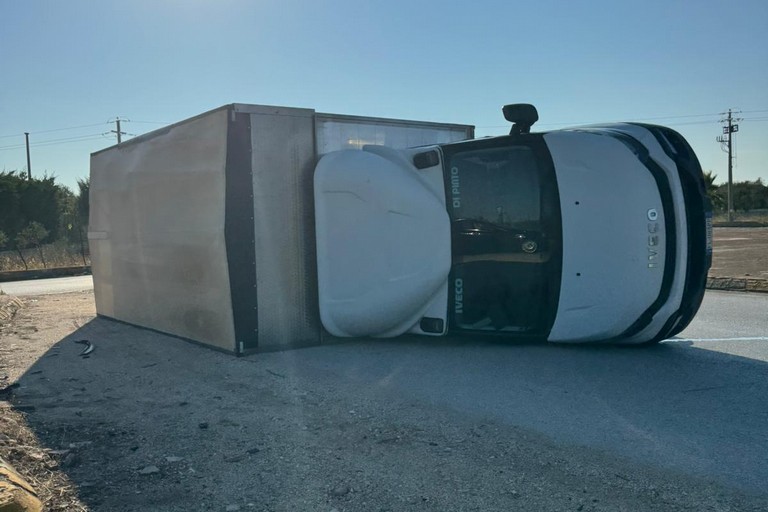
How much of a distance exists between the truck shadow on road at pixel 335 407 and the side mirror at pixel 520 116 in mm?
2350

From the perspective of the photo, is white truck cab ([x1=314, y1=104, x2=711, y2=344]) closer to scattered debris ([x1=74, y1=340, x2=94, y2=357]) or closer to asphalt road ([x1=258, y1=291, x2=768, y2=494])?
asphalt road ([x1=258, y1=291, x2=768, y2=494])

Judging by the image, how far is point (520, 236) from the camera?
6.46 meters

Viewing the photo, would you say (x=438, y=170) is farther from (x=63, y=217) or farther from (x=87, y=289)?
(x=63, y=217)

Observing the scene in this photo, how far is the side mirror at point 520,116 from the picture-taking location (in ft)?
21.8

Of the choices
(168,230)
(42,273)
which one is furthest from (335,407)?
(42,273)

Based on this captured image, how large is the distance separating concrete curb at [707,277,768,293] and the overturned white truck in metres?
→ 6.84

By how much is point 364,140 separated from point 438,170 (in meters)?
1.23

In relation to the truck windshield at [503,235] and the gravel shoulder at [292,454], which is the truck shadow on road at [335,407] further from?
the truck windshield at [503,235]

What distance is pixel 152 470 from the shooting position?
12.0 ft

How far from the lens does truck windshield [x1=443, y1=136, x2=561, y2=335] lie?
21.0 ft

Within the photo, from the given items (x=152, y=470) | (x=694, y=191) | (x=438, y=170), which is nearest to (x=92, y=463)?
(x=152, y=470)

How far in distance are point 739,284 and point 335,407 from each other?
10314 mm

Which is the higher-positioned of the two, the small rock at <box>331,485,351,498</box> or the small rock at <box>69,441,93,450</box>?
the small rock at <box>69,441,93,450</box>

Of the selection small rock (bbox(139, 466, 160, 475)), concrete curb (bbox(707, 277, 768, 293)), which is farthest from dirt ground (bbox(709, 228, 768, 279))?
small rock (bbox(139, 466, 160, 475))
